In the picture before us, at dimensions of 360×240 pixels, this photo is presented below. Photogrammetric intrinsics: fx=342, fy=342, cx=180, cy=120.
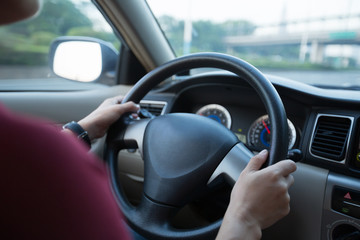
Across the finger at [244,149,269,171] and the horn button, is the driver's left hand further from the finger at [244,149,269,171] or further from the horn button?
the finger at [244,149,269,171]

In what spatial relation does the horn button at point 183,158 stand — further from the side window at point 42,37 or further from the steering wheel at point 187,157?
the side window at point 42,37

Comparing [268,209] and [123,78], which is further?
[123,78]

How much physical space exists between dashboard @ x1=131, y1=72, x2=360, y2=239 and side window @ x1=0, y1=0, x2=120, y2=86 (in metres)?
0.88

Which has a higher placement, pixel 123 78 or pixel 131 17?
pixel 131 17

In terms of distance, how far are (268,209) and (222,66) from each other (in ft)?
1.64

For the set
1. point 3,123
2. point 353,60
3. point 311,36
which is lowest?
point 3,123

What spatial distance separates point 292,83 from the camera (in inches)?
57.4

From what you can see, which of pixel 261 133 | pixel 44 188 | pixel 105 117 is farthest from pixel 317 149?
pixel 44 188

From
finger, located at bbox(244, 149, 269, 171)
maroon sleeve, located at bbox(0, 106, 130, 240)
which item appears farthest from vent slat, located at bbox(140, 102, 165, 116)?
maroon sleeve, located at bbox(0, 106, 130, 240)

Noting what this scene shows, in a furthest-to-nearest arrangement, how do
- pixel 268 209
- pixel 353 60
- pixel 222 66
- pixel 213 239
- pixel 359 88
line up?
pixel 353 60, pixel 359 88, pixel 222 66, pixel 213 239, pixel 268 209

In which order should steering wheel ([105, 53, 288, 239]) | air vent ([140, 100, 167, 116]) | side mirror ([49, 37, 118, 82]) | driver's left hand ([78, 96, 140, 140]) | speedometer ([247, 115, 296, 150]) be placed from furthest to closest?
1. side mirror ([49, 37, 118, 82])
2. air vent ([140, 100, 167, 116])
3. speedometer ([247, 115, 296, 150])
4. driver's left hand ([78, 96, 140, 140])
5. steering wheel ([105, 53, 288, 239])

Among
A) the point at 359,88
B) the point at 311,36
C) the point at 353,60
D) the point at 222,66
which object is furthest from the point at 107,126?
the point at 311,36

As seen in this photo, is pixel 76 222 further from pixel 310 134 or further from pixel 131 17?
pixel 131 17

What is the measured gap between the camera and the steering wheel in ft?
3.30
